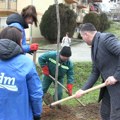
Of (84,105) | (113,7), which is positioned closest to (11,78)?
(84,105)

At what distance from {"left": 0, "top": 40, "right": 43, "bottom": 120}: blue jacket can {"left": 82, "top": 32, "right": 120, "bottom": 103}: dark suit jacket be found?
146 centimetres

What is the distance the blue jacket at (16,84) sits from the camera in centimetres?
330

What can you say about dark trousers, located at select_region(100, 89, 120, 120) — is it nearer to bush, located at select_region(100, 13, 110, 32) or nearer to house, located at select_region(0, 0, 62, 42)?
house, located at select_region(0, 0, 62, 42)

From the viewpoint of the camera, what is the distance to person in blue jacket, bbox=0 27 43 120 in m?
3.30

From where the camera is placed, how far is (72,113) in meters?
7.00

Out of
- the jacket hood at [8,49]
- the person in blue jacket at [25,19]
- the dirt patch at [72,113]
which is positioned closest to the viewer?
the jacket hood at [8,49]

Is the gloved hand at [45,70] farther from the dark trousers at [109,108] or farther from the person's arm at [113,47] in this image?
the person's arm at [113,47]

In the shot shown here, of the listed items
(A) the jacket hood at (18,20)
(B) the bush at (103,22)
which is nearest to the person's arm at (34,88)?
(A) the jacket hood at (18,20)

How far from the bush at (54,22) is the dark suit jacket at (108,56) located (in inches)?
949

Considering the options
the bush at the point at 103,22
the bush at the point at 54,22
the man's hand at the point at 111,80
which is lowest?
the bush at the point at 103,22

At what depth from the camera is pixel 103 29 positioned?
4291 centimetres

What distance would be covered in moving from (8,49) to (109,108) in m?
2.27

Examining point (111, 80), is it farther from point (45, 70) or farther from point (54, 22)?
point (54, 22)

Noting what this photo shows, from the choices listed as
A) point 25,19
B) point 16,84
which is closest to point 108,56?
point 25,19
